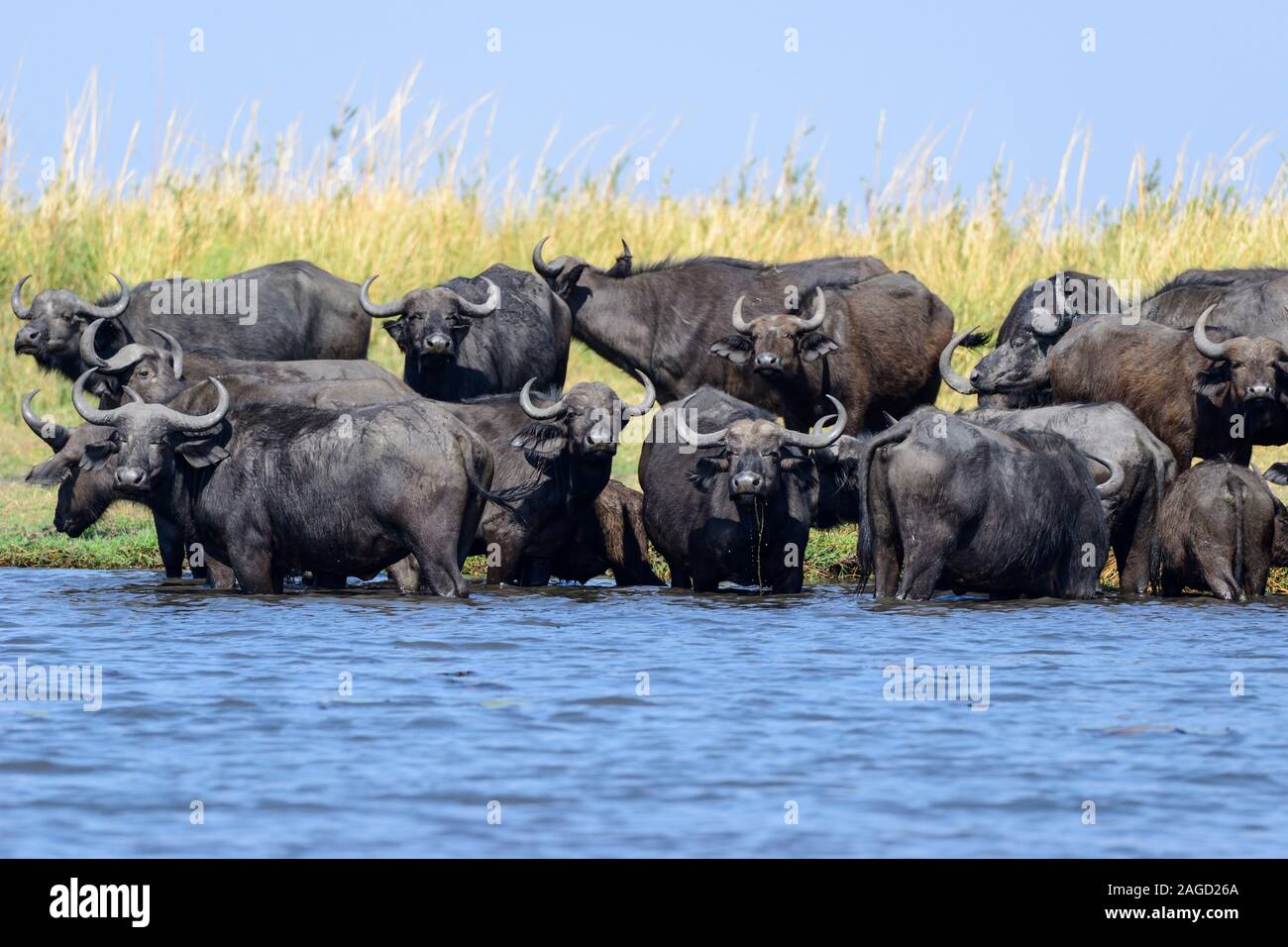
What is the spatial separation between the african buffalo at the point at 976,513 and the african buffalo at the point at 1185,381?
1.90 meters

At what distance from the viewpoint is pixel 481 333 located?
669 inches

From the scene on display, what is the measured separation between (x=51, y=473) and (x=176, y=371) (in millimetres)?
1204

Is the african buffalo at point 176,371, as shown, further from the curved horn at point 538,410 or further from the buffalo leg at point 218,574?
the buffalo leg at point 218,574

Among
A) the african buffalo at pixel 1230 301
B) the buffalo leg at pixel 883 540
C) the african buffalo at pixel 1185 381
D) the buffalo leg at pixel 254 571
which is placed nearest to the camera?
the buffalo leg at pixel 883 540

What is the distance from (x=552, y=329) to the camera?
17578 millimetres

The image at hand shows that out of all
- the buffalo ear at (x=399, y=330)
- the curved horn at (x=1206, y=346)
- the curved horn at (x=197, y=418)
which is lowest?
the curved horn at (x=197, y=418)

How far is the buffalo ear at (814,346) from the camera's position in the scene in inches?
651

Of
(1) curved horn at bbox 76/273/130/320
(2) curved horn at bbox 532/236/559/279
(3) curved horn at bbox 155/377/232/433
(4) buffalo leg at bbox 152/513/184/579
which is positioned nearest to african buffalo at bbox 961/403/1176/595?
(3) curved horn at bbox 155/377/232/433

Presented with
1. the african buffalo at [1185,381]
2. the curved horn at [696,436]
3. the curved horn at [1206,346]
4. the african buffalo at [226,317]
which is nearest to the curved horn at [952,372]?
the african buffalo at [1185,381]

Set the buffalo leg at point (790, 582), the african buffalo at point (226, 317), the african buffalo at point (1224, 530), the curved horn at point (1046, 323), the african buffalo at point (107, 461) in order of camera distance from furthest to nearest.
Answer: the african buffalo at point (226, 317)
the curved horn at point (1046, 323)
the african buffalo at point (107, 461)
the buffalo leg at point (790, 582)
the african buffalo at point (1224, 530)

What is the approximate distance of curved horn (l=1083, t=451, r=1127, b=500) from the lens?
1363 cm

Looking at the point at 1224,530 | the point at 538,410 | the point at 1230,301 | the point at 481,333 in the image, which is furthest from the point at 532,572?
the point at 1230,301

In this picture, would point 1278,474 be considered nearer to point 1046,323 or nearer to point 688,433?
point 1046,323
